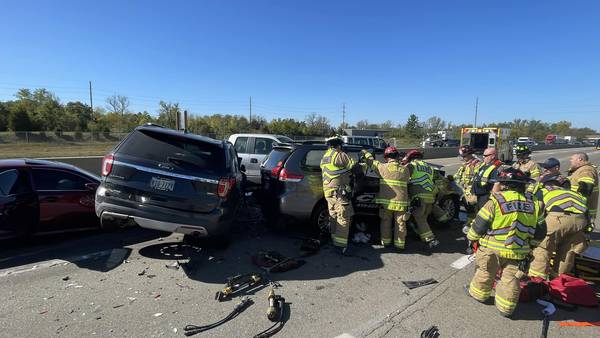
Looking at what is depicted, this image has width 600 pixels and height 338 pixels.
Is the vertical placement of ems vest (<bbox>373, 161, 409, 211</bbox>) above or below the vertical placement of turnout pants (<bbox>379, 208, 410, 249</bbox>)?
above

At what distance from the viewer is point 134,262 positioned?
4.66 m

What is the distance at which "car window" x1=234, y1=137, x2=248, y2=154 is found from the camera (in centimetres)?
1087

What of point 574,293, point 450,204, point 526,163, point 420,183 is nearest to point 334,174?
point 420,183

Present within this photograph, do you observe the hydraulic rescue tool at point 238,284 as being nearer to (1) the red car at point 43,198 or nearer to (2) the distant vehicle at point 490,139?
(1) the red car at point 43,198

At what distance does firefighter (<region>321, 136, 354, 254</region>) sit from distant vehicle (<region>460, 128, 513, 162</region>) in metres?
21.3

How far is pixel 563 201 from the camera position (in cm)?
436

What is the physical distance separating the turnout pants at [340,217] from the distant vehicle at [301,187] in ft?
1.39

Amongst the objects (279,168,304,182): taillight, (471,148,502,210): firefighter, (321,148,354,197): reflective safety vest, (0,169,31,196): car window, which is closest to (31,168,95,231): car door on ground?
(0,169,31,196): car window

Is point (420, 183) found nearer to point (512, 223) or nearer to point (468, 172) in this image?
point (468, 172)

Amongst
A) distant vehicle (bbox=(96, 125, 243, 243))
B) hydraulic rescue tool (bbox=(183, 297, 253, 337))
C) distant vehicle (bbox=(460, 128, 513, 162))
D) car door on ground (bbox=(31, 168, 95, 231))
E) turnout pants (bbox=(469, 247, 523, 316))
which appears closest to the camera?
hydraulic rescue tool (bbox=(183, 297, 253, 337))

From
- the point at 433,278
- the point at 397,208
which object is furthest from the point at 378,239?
the point at 433,278

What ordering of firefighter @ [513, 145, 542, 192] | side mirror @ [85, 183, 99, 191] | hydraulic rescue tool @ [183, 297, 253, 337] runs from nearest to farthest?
hydraulic rescue tool @ [183, 297, 253, 337], side mirror @ [85, 183, 99, 191], firefighter @ [513, 145, 542, 192]

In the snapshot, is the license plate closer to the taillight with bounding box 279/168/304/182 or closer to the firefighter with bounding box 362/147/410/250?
the taillight with bounding box 279/168/304/182

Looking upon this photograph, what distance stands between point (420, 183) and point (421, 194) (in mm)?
178
